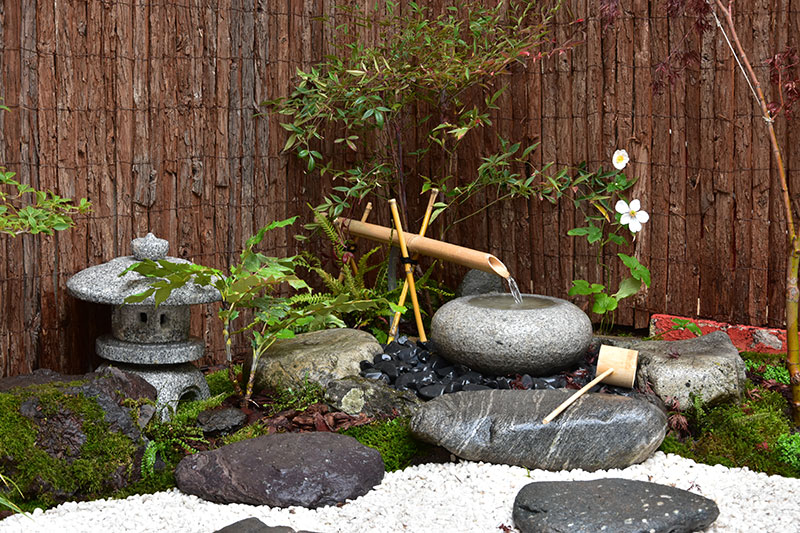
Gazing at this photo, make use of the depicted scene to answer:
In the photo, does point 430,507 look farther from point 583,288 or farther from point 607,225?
point 607,225

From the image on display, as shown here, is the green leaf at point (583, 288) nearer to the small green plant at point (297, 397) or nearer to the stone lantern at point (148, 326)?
the small green plant at point (297, 397)

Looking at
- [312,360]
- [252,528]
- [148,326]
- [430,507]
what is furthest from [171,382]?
[430,507]

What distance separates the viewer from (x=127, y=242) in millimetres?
4840

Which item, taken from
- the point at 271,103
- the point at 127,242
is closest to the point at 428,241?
the point at 271,103

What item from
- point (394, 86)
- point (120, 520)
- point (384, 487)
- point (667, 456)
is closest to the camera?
point (120, 520)

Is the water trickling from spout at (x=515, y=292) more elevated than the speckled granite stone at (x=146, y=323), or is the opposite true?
the water trickling from spout at (x=515, y=292)

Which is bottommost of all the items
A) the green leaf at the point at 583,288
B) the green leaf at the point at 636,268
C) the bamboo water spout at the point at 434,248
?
the green leaf at the point at 583,288

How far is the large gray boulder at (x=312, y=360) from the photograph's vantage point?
14.4ft

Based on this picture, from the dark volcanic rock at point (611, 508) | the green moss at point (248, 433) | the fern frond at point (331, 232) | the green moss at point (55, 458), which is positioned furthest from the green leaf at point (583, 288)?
the green moss at point (55, 458)

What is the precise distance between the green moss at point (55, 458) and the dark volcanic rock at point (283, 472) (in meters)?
0.30

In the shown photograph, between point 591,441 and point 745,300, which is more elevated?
point 745,300

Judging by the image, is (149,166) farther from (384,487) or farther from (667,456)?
(667,456)

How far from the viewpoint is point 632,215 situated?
16.7 ft

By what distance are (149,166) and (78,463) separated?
1.96 meters
